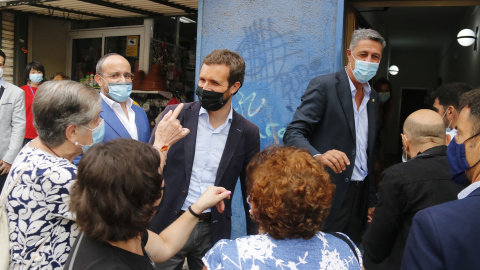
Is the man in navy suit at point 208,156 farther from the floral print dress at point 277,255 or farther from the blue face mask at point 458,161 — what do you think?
the blue face mask at point 458,161

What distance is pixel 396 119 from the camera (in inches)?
687

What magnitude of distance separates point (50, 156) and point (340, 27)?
3.21m

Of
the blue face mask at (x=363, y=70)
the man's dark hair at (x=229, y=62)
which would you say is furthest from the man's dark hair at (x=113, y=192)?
the blue face mask at (x=363, y=70)

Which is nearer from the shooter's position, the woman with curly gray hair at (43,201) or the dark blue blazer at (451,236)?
the dark blue blazer at (451,236)

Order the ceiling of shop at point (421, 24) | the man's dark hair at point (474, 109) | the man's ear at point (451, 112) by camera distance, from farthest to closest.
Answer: the ceiling of shop at point (421, 24) → the man's ear at point (451, 112) → the man's dark hair at point (474, 109)

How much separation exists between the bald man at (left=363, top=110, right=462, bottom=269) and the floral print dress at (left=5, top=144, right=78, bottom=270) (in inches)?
67.8

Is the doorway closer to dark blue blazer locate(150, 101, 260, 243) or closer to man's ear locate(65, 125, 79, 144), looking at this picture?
dark blue blazer locate(150, 101, 260, 243)

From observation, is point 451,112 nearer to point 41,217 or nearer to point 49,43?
point 41,217

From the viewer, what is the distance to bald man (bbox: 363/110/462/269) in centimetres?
243

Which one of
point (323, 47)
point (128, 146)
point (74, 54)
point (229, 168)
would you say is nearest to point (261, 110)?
point (323, 47)

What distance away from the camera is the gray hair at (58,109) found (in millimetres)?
2039

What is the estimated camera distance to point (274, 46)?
459cm

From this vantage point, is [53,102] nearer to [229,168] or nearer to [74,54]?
[229,168]

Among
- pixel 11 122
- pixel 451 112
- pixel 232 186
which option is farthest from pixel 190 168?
pixel 11 122
